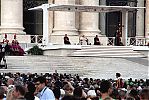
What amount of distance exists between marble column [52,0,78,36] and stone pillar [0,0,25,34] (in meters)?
3.04

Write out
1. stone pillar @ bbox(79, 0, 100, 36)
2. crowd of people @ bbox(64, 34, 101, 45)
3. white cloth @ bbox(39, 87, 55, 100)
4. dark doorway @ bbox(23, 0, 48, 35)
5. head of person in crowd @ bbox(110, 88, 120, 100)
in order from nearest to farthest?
head of person in crowd @ bbox(110, 88, 120, 100) → white cloth @ bbox(39, 87, 55, 100) → crowd of people @ bbox(64, 34, 101, 45) → stone pillar @ bbox(79, 0, 100, 36) → dark doorway @ bbox(23, 0, 48, 35)

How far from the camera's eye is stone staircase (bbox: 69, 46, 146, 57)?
3876cm

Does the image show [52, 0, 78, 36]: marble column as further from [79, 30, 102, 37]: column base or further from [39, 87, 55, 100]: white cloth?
[39, 87, 55, 100]: white cloth

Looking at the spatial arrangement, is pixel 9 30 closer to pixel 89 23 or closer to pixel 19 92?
pixel 89 23

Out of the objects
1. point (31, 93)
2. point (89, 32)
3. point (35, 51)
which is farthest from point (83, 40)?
point (31, 93)

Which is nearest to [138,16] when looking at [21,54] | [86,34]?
[86,34]

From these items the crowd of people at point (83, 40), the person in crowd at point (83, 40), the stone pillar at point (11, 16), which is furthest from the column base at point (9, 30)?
the person in crowd at point (83, 40)

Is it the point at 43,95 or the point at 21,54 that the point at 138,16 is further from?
the point at 43,95

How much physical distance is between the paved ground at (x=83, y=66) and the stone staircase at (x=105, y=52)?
247 cm

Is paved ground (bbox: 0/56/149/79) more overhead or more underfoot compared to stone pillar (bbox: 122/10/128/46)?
more underfoot

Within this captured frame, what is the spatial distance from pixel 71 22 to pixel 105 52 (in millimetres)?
6285

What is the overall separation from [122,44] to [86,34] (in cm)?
496

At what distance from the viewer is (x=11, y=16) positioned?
1694 inches

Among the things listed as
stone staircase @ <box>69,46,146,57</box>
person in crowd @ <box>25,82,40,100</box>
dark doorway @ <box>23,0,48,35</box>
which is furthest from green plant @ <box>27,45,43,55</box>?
person in crowd @ <box>25,82,40,100</box>
